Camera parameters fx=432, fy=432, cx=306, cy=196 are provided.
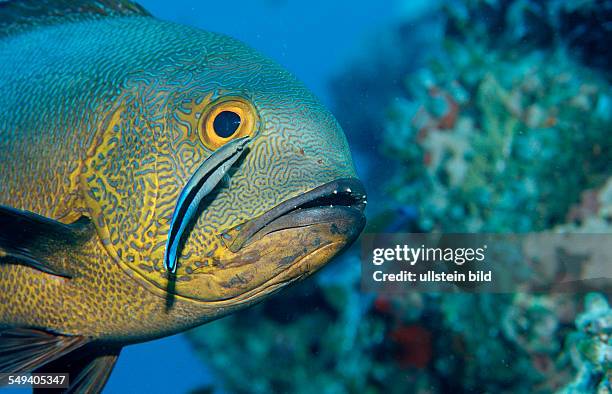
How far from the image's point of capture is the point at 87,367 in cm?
249

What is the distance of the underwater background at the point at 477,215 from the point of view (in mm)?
4059

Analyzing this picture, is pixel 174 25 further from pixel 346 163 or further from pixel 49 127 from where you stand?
pixel 346 163

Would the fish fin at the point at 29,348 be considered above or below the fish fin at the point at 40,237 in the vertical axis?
below

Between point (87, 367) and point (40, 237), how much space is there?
1057 mm

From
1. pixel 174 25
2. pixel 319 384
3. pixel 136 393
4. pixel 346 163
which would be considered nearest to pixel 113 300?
pixel 346 163

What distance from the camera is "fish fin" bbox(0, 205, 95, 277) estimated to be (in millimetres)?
1710

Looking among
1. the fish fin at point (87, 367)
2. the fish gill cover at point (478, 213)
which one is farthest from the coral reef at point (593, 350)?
the fish fin at point (87, 367)

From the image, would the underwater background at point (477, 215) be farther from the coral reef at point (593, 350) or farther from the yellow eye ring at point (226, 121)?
the yellow eye ring at point (226, 121)

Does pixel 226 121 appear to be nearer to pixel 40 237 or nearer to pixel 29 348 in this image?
pixel 40 237

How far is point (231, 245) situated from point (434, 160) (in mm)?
4034

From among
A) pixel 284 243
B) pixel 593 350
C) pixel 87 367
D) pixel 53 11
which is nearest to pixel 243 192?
pixel 284 243

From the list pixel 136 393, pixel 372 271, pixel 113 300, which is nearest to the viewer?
pixel 113 300

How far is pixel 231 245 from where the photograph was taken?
5.72 feet

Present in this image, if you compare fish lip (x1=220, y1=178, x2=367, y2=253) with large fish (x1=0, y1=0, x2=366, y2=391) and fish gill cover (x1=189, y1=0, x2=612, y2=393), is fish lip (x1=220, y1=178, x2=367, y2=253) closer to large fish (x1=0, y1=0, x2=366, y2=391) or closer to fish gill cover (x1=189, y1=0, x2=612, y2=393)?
large fish (x1=0, y1=0, x2=366, y2=391)
